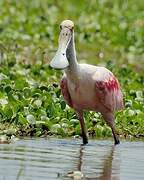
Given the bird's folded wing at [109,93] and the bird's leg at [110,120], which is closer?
Result: the bird's folded wing at [109,93]

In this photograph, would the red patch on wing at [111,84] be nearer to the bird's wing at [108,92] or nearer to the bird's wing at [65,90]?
the bird's wing at [108,92]

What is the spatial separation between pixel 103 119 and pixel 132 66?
8251 millimetres

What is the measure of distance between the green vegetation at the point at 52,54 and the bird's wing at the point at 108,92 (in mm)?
472

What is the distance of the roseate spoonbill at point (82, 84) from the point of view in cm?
1084

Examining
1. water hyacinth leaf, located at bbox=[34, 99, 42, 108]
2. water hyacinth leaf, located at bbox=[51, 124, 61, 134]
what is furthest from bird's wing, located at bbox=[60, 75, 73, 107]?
water hyacinth leaf, located at bbox=[34, 99, 42, 108]

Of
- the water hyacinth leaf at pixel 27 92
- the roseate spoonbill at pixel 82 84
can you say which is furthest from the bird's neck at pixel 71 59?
the water hyacinth leaf at pixel 27 92

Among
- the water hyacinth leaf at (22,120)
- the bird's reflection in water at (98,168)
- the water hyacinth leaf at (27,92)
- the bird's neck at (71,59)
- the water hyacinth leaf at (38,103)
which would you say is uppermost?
the bird's neck at (71,59)

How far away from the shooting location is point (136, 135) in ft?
39.0

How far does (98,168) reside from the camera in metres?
8.83

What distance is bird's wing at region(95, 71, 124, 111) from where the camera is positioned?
1096 cm

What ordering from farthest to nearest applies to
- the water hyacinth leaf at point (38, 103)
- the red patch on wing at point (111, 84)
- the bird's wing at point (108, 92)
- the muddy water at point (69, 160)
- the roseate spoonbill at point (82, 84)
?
the water hyacinth leaf at point (38, 103) < the red patch on wing at point (111, 84) < the bird's wing at point (108, 92) < the roseate spoonbill at point (82, 84) < the muddy water at point (69, 160)

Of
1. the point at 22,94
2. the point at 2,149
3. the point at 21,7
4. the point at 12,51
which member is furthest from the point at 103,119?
the point at 21,7

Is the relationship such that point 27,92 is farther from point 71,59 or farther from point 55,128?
point 71,59

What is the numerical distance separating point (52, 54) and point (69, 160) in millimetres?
9633
